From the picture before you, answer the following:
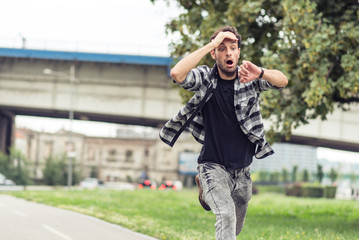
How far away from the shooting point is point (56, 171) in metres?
42.4

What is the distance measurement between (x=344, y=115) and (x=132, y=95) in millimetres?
12686

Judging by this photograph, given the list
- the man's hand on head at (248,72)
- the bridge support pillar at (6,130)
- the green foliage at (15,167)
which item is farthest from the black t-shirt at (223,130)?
the bridge support pillar at (6,130)

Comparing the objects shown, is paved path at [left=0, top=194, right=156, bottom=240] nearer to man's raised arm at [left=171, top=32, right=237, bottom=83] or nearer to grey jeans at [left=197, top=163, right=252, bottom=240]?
grey jeans at [left=197, top=163, right=252, bottom=240]

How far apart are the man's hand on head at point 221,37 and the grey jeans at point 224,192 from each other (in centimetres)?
97

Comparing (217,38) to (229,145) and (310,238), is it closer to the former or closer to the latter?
(229,145)

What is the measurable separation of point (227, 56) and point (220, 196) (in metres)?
1.09

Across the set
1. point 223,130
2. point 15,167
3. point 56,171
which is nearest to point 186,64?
point 223,130

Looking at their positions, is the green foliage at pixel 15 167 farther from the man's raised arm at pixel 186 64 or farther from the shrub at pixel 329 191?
the man's raised arm at pixel 186 64

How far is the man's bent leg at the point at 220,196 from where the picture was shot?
404cm

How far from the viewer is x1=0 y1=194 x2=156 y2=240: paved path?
8484mm

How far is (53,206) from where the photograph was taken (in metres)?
15.8

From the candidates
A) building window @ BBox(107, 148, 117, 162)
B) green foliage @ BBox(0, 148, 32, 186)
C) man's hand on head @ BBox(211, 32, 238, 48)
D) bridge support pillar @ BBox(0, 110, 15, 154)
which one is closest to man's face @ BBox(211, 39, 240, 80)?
man's hand on head @ BBox(211, 32, 238, 48)

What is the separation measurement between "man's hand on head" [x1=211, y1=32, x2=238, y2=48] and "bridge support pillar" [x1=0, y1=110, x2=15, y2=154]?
38.3 m

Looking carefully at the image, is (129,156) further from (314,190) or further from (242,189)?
(242,189)
